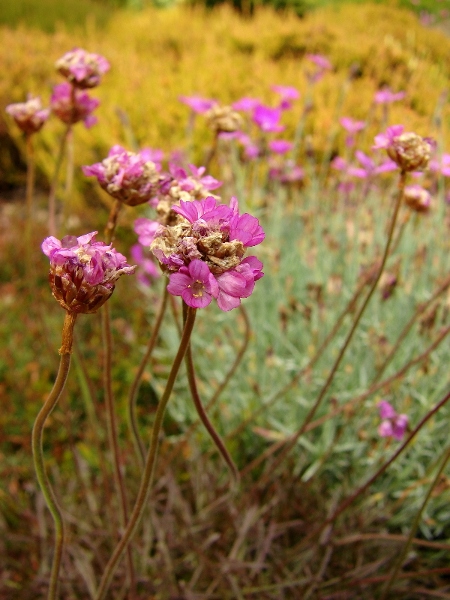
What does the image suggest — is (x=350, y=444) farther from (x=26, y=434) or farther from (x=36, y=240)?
(x=36, y=240)

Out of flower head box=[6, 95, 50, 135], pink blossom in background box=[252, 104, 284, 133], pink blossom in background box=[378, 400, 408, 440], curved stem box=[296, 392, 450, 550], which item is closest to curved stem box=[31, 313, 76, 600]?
curved stem box=[296, 392, 450, 550]

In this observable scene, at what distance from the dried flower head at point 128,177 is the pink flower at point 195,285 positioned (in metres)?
0.24

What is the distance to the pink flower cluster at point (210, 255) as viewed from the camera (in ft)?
1.52

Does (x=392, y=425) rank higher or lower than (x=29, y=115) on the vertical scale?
lower

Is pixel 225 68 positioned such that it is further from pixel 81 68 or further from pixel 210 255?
pixel 210 255

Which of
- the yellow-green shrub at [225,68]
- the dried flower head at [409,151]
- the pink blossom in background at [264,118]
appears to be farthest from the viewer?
the yellow-green shrub at [225,68]

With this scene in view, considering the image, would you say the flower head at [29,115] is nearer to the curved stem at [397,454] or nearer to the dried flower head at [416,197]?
the dried flower head at [416,197]

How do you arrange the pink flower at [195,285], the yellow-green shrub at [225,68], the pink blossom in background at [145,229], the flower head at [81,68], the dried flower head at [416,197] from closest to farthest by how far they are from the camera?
1. the pink flower at [195,285]
2. the pink blossom in background at [145,229]
3. the flower head at [81,68]
4. the dried flower head at [416,197]
5. the yellow-green shrub at [225,68]

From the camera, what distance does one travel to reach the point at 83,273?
49 cm

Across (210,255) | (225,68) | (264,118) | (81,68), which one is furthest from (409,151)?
(225,68)

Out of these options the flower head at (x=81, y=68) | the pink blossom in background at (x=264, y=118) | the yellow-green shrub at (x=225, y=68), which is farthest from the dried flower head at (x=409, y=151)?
the yellow-green shrub at (x=225, y=68)

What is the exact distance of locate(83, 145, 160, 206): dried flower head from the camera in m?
0.67

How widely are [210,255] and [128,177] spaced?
25 centimetres

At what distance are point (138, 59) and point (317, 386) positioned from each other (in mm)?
3761
